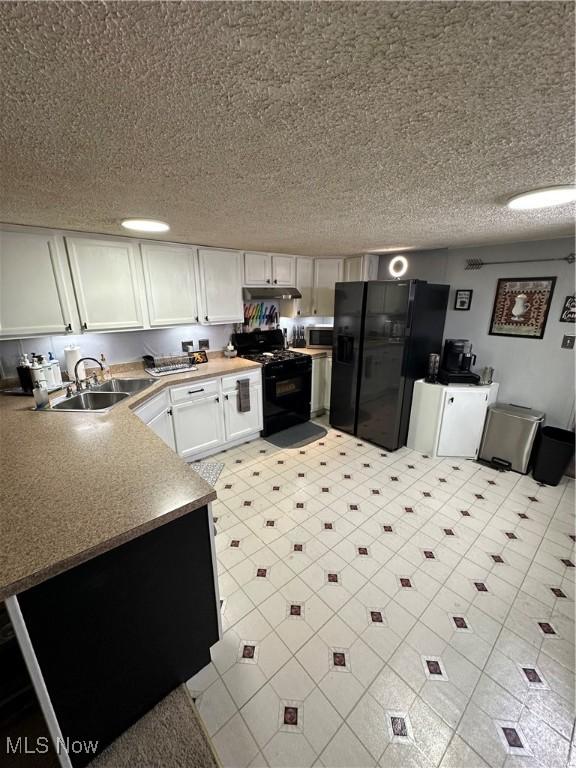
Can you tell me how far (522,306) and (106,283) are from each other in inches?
154

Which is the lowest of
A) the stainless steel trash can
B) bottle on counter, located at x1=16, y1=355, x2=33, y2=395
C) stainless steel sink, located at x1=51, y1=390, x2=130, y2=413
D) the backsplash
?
the stainless steel trash can

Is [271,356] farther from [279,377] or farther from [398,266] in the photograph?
[398,266]

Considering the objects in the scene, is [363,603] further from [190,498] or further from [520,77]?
[520,77]

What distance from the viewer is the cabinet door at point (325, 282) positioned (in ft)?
13.7

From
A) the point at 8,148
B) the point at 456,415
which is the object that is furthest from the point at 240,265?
the point at 456,415

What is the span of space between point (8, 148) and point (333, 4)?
3.75 feet

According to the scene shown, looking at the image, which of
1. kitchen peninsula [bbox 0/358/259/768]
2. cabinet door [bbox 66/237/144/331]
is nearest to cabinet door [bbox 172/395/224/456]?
cabinet door [bbox 66/237/144/331]

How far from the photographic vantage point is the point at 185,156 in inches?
42.7

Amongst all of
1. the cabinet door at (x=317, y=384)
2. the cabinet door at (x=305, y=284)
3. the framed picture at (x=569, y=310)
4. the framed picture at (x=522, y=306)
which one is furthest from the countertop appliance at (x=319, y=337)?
the framed picture at (x=569, y=310)

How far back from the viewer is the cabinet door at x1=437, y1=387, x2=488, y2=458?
3.10 meters

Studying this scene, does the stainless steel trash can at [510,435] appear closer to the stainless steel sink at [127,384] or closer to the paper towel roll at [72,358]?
the stainless steel sink at [127,384]

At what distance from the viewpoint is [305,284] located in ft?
13.6

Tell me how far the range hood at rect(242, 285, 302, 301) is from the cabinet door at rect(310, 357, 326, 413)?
0.86 m

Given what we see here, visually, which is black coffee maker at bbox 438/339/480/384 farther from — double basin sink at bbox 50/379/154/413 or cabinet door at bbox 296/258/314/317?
double basin sink at bbox 50/379/154/413
